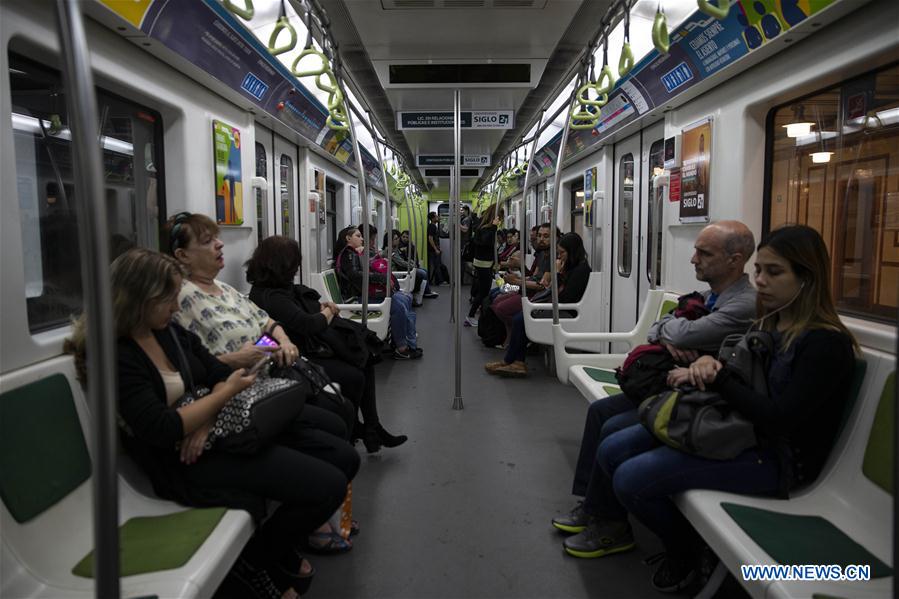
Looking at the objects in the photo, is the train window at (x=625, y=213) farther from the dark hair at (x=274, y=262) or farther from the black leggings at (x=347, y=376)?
the dark hair at (x=274, y=262)

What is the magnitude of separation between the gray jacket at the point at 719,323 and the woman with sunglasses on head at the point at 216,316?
5.12 feet

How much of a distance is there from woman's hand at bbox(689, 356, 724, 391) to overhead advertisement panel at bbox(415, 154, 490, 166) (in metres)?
10.8

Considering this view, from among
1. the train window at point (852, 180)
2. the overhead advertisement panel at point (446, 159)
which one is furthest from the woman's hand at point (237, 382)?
the overhead advertisement panel at point (446, 159)

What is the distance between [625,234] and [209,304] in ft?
15.1

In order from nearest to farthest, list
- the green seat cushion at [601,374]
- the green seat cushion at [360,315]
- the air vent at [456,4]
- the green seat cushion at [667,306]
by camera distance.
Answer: the green seat cushion at [601,374], the air vent at [456,4], the green seat cushion at [667,306], the green seat cushion at [360,315]

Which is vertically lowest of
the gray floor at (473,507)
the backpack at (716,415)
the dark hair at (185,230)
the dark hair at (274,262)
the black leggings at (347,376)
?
the gray floor at (473,507)

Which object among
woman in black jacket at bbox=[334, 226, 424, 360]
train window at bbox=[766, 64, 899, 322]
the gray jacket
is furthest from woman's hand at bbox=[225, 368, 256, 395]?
woman in black jacket at bbox=[334, 226, 424, 360]

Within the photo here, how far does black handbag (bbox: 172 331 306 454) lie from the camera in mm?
1949

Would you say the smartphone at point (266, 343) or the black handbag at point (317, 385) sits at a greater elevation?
the smartphone at point (266, 343)

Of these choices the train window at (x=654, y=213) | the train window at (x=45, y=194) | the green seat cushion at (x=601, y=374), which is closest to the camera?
the train window at (x=45, y=194)

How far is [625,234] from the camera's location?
619cm

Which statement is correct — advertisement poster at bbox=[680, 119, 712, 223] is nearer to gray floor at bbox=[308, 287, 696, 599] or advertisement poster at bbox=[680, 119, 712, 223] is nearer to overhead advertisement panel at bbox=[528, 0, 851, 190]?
overhead advertisement panel at bbox=[528, 0, 851, 190]

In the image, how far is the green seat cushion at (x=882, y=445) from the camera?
1.86m

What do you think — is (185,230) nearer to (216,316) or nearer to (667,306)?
(216,316)
